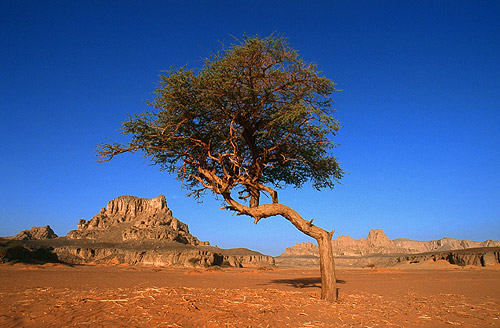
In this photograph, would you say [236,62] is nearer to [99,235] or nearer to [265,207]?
[265,207]

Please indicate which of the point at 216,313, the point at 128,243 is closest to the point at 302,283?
the point at 216,313

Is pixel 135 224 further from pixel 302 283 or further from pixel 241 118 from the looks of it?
pixel 241 118

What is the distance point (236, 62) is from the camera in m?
11.3

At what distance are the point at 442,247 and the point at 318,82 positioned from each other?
233 meters

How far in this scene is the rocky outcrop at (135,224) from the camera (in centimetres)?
10050

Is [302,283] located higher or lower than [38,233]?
lower

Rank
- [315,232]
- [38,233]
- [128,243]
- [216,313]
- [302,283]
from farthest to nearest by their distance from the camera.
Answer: [38,233], [128,243], [302,283], [315,232], [216,313]

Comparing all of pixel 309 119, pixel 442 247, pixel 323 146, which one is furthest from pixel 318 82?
pixel 442 247

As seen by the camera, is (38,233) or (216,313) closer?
(216,313)

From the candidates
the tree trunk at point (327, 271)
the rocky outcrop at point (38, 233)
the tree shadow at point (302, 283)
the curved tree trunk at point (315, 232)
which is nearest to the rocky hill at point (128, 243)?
the rocky outcrop at point (38, 233)

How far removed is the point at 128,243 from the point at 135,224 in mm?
22222

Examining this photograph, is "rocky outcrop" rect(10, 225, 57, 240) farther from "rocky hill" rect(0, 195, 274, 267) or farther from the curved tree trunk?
the curved tree trunk

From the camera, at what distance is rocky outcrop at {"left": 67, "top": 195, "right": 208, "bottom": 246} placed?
100 meters

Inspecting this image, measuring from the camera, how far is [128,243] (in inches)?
3659
